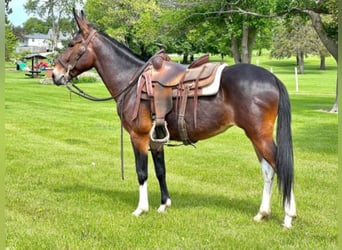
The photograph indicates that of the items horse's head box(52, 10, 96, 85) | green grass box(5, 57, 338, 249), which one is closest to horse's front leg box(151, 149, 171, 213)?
green grass box(5, 57, 338, 249)

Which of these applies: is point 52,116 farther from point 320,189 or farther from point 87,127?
point 320,189

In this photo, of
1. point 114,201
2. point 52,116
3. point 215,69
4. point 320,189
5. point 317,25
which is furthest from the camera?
point 317,25

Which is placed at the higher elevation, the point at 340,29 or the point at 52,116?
the point at 340,29

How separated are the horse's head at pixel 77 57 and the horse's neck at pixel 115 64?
0.11 metres

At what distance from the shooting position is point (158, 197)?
5797mm

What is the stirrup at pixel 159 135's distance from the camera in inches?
190

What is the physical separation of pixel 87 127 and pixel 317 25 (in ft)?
28.7

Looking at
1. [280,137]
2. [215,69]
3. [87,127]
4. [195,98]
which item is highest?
[215,69]

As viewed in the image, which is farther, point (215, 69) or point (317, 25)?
point (317, 25)

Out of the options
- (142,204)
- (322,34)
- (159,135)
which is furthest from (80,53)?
(322,34)

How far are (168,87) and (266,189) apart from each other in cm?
152

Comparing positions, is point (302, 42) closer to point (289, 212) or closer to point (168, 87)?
point (168, 87)

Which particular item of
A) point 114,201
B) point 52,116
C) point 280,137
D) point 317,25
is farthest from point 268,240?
point 317,25

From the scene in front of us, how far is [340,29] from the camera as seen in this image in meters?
1.15
